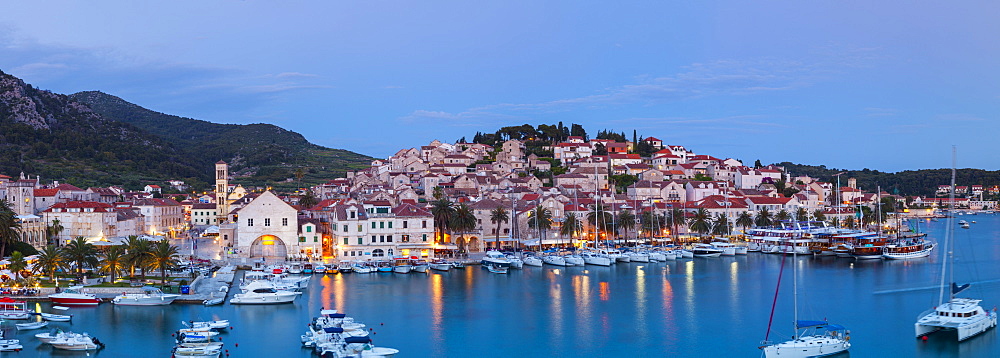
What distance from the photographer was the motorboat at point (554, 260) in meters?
62.2

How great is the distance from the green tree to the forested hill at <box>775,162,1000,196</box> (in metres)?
92.7

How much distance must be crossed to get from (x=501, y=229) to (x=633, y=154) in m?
47.1

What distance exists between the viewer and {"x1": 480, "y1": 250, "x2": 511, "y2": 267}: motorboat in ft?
191

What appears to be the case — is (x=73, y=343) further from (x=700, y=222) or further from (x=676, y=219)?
(x=676, y=219)

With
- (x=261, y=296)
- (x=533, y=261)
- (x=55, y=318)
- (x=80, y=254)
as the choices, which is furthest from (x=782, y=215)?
(x=55, y=318)

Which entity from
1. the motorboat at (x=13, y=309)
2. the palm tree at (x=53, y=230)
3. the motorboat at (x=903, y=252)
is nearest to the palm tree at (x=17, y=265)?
the motorboat at (x=13, y=309)

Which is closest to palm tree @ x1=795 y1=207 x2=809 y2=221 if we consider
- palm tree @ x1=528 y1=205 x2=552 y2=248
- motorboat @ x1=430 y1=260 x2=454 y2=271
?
palm tree @ x1=528 y1=205 x2=552 y2=248

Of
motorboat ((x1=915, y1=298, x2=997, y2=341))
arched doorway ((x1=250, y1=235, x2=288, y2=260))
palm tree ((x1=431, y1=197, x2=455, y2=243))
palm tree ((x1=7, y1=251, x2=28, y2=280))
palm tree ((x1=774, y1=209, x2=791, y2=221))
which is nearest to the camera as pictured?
motorboat ((x1=915, y1=298, x2=997, y2=341))

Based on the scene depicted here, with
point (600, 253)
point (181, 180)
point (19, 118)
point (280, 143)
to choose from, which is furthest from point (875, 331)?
point (280, 143)

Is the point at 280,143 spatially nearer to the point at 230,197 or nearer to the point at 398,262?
the point at 230,197

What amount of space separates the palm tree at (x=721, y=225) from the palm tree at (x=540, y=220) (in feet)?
61.2

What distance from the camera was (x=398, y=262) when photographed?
58219 mm

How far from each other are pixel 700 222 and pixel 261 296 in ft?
148

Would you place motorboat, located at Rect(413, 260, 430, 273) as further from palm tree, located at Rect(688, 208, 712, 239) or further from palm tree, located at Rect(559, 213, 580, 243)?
palm tree, located at Rect(688, 208, 712, 239)
